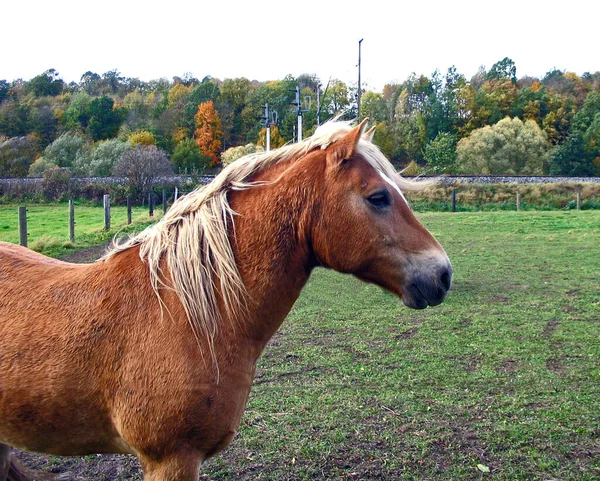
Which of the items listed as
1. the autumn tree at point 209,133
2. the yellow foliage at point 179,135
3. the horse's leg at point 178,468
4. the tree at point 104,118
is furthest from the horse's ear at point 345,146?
the tree at point 104,118

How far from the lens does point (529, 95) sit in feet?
191

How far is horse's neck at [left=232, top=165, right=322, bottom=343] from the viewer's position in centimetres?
212

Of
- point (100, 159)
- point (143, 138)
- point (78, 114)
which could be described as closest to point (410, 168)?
point (100, 159)

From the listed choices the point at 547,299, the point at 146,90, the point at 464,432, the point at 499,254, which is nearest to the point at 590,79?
the point at 146,90

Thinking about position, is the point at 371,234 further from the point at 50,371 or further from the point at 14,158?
the point at 14,158

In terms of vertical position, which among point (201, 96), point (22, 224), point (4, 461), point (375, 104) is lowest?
point (4, 461)

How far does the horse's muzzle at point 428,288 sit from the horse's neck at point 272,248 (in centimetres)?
47

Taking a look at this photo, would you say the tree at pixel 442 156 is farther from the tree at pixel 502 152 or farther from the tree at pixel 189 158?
the tree at pixel 189 158

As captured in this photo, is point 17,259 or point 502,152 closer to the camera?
point 17,259

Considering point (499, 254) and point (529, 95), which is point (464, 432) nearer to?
point (499, 254)

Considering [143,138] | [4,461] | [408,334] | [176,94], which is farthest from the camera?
[176,94]

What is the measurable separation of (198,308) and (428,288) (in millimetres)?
971

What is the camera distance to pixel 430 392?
4562mm

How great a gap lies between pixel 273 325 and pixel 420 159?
52.5 meters
